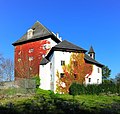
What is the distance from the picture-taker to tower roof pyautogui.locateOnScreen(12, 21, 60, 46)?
5547 centimetres

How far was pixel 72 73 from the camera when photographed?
4978cm

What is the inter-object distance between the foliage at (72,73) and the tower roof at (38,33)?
26.2 feet

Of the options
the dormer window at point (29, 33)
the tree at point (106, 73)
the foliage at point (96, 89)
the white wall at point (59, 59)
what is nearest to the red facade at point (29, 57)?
the dormer window at point (29, 33)

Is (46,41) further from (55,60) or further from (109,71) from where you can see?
(109,71)

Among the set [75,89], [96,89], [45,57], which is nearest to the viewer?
[96,89]

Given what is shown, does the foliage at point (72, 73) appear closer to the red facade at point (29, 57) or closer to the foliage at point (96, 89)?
the foliage at point (96, 89)

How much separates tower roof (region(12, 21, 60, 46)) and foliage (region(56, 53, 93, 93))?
7.99 metres

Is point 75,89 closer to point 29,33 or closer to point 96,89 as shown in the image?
point 96,89

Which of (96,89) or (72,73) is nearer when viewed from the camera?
(96,89)

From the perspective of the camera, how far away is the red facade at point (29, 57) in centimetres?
5513

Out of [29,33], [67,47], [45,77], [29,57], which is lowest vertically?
[45,77]

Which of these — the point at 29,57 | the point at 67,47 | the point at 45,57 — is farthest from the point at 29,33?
the point at 67,47

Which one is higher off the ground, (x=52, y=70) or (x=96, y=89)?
(x=52, y=70)

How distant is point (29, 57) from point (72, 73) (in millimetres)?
12823
